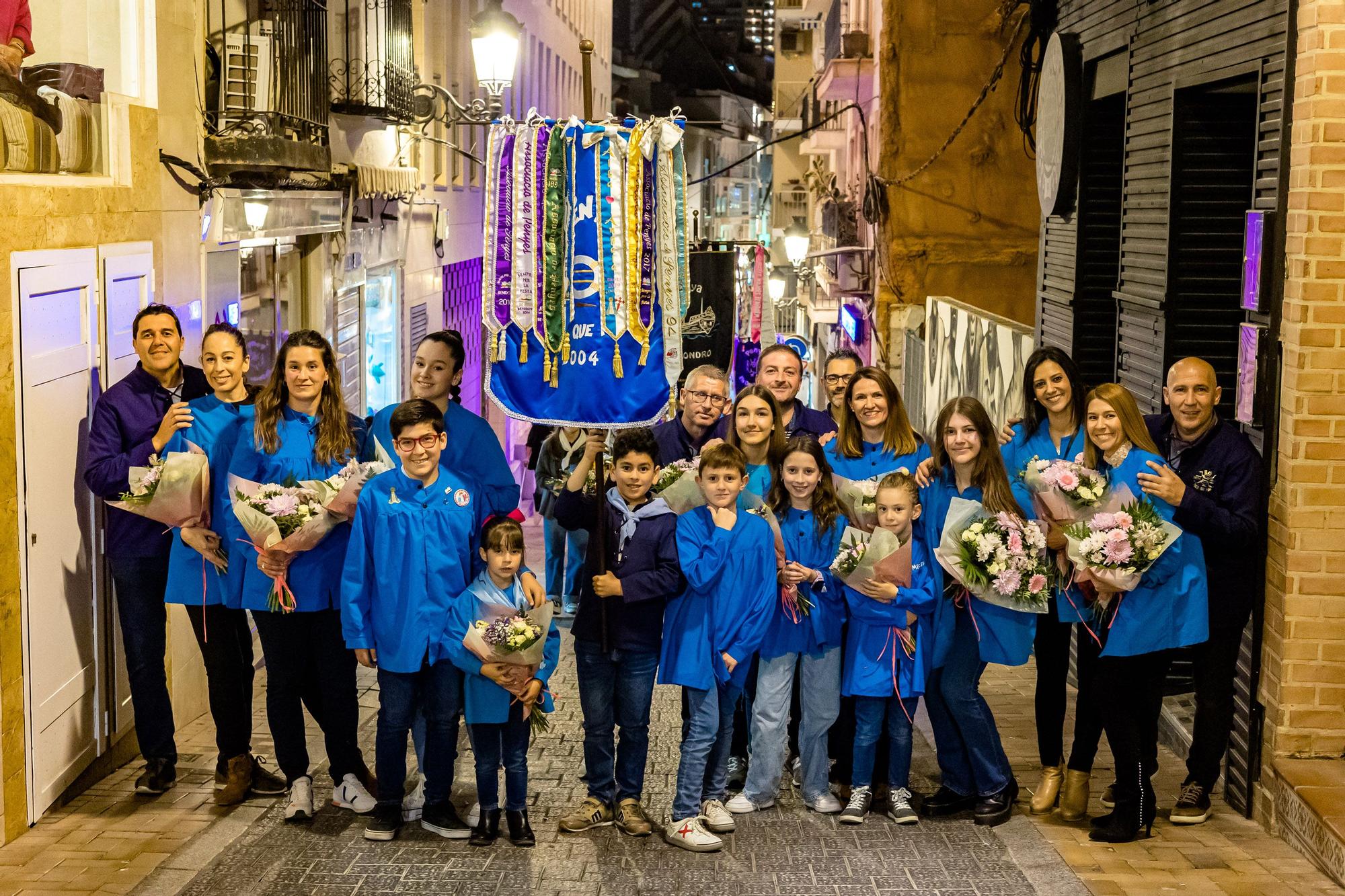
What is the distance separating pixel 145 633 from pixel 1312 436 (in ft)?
18.2

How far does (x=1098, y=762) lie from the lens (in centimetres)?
796

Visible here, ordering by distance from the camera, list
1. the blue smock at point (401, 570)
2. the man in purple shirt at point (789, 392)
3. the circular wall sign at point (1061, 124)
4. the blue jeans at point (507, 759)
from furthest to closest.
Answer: the circular wall sign at point (1061, 124) < the man in purple shirt at point (789, 392) < the blue jeans at point (507, 759) < the blue smock at point (401, 570)

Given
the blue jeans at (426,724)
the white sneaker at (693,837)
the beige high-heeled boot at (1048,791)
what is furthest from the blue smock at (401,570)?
the beige high-heeled boot at (1048,791)

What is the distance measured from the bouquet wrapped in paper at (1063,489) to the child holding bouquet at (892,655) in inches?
21.3

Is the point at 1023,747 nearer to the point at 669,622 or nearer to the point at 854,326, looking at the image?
the point at 669,622

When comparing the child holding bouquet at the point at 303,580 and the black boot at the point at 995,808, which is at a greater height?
the child holding bouquet at the point at 303,580

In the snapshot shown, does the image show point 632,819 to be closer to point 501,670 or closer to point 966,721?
point 501,670

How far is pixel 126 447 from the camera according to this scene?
7.20 meters

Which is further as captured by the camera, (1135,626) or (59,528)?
(59,528)

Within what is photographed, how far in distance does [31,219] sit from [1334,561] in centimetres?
611

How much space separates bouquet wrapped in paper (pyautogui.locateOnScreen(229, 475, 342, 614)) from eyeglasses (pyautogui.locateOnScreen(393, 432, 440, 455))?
0.50 meters

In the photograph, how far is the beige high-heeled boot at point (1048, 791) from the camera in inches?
277

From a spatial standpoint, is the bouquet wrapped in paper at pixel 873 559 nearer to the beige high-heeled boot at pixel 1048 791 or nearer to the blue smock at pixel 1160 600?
the blue smock at pixel 1160 600

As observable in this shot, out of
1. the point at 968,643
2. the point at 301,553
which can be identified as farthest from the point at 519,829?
the point at 968,643
